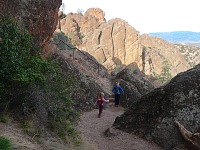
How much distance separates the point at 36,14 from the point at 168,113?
297 inches

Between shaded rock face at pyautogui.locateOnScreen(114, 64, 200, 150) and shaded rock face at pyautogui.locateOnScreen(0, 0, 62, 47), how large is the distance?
16.9 feet

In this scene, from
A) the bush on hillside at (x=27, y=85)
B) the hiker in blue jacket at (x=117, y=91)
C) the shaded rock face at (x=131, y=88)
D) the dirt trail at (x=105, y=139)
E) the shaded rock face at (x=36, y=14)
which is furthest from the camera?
the shaded rock face at (x=131, y=88)

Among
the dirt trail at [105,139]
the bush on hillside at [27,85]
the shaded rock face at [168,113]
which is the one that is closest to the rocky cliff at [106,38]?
the dirt trail at [105,139]

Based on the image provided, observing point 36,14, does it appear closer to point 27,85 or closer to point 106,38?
point 27,85

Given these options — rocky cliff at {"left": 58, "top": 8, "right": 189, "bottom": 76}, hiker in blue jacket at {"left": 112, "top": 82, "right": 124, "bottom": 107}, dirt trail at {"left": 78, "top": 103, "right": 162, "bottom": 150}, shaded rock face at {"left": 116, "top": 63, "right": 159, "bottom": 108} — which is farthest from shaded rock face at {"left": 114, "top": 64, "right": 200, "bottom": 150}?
rocky cliff at {"left": 58, "top": 8, "right": 189, "bottom": 76}

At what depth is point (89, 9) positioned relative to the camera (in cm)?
11100

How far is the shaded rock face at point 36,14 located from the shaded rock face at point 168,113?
5.14 metres

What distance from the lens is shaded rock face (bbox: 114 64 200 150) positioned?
11266 mm

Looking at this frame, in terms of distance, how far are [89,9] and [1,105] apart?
10514 centimetres

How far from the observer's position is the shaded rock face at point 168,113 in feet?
37.0

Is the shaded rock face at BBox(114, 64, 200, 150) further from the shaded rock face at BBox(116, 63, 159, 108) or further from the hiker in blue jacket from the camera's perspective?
the shaded rock face at BBox(116, 63, 159, 108)

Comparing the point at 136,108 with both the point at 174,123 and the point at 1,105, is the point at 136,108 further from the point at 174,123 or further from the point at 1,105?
the point at 1,105

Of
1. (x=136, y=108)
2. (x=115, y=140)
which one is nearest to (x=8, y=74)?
(x=115, y=140)

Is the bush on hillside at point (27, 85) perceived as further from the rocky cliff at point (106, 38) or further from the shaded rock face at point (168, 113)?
the rocky cliff at point (106, 38)
